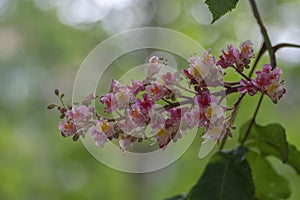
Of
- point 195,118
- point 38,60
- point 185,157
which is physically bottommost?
point 195,118

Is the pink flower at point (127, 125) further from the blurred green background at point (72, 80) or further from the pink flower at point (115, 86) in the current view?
the blurred green background at point (72, 80)

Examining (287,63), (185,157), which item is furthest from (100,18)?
(287,63)

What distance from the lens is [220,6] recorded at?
0.58 meters

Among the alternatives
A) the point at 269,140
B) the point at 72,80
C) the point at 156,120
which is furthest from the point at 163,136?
the point at 72,80

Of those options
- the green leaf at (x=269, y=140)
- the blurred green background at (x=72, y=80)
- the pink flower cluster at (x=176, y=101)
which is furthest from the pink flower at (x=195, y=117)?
the blurred green background at (x=72, y=80)

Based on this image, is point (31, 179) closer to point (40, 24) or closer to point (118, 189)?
point (118, 189)

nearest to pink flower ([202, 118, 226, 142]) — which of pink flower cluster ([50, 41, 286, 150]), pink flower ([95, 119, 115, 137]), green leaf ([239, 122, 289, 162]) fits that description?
pink flower cluster ([50, 41, 286, 150])

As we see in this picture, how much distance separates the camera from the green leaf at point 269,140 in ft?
2.48

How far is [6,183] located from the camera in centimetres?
255

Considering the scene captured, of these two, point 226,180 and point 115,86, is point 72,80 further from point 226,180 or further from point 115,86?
point 115,86

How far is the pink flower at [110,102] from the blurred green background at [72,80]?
6.21 feet

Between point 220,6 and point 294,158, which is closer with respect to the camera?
point 220,6

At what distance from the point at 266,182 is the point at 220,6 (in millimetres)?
404

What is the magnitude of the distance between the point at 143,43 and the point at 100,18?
349mm
